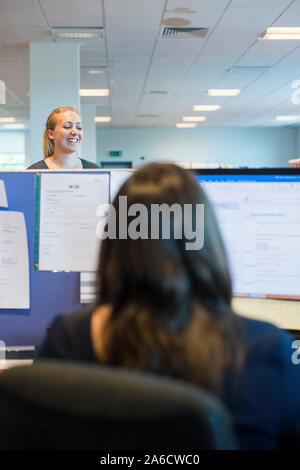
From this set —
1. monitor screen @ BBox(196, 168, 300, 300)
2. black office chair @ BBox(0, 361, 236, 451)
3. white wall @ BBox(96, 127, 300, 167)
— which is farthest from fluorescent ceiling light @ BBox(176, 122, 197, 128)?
black office chair @ BBox(0, 361, 236, 451)

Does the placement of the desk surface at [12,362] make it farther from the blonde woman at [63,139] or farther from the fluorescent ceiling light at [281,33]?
the fluorescent ceiling light at [281,33]

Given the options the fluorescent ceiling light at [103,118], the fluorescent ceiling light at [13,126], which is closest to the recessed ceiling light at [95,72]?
the fluorescent ceiling light at [103,118]

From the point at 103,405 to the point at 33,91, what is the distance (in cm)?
497

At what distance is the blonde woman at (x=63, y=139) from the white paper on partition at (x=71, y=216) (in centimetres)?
137

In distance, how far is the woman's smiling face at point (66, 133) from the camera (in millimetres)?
2854

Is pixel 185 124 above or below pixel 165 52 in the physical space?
above

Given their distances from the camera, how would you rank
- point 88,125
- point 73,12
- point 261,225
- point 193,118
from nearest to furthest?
1. point 261,225
2. point 73,12
3. point 88,125
4. point 193,118

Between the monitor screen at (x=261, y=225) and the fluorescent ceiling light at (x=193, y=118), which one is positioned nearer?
the monitor screen at (x=261, y=225)

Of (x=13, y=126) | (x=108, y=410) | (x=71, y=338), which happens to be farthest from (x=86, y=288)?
(x=13, y=126)

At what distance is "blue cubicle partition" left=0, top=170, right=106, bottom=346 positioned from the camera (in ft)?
4.43

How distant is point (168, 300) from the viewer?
60 cm

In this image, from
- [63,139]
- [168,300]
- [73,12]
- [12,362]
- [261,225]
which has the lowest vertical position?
[12,362]

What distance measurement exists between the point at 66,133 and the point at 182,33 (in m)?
2.48

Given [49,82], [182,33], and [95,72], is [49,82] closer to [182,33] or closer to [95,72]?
[182,33]
